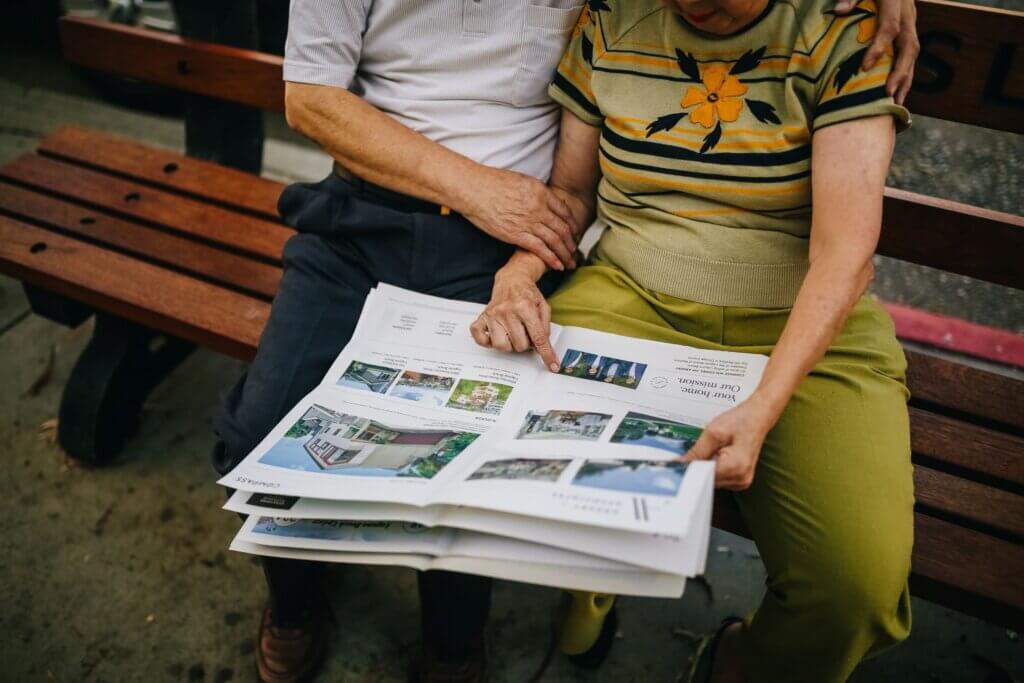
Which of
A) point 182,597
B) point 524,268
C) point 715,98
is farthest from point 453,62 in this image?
point 182,597

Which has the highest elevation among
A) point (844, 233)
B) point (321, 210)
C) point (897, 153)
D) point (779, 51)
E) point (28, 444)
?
point (779, 51)

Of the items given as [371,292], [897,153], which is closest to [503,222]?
[371,292]

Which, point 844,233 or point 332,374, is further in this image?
point 332,374

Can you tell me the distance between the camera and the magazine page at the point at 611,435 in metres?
1.06

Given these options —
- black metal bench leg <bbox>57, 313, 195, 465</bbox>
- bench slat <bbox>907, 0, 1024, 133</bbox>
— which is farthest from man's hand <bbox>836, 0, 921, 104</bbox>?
black metal bench leg <bbox>57, 313, 195, 465</bbox>

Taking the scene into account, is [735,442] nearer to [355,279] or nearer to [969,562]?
[969,562]

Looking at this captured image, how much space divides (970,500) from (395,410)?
1.09 m

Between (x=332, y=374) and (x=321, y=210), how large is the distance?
42 cm

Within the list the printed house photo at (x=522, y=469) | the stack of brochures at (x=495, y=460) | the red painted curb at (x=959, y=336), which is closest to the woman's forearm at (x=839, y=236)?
the stack of brochures at (x=495, y=460)

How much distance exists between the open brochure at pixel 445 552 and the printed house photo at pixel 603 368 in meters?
0.40

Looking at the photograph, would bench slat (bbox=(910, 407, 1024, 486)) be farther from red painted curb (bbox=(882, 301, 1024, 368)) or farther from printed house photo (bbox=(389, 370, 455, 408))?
red painted curb (bbox=(882, 301, 1024, 368))

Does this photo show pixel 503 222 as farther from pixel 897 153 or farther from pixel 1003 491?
Result: pixel 897 153

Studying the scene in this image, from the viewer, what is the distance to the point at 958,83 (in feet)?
5.55

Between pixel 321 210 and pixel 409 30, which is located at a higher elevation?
pixel 409 30
